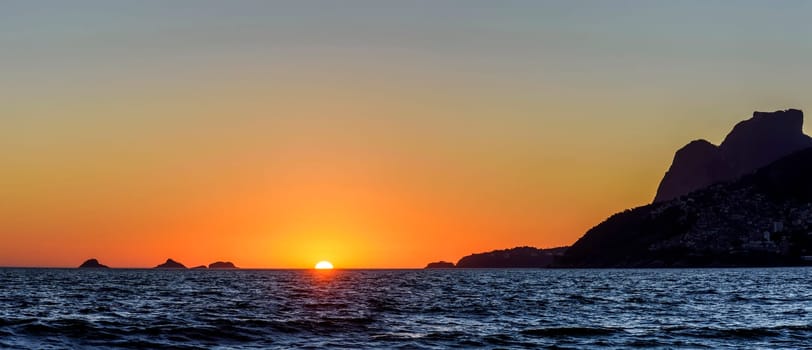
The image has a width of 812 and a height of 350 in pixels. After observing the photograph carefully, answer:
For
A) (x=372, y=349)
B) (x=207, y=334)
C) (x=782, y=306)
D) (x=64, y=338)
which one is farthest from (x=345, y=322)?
(x=782, y=306)

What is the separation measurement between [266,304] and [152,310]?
13.0m

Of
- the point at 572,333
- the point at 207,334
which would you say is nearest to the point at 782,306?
the point at 572,333

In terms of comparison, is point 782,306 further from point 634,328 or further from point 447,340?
point 447,340

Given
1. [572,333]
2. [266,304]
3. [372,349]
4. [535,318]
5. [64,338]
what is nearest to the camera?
[372,349]

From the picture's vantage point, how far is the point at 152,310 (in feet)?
264

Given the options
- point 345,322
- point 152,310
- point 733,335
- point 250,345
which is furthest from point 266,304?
point 733,335

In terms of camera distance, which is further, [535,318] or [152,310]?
[152,310]

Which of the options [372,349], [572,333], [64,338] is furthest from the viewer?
[572,333]

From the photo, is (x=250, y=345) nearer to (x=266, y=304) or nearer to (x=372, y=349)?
(x=372, y=349)

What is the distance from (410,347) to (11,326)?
29.3 metres

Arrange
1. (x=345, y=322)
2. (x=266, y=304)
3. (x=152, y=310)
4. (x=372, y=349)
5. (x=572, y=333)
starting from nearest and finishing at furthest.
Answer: (x=372, y=349) → (x=572, y=333) → (x=345, y=322) → (x=152, y=310) → (x=266, y=304)

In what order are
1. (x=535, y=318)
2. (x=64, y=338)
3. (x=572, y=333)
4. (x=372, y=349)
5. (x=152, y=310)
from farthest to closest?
(x=152, y=310), (x=535, y=318), (x=572, y=333), (x=64, y=338), (x=372, y=349)

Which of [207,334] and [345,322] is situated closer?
[207,334]

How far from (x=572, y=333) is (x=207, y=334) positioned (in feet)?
82.2
